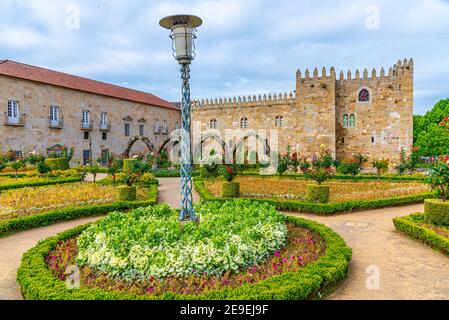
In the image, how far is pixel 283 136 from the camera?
2764cm

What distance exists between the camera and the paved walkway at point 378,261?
4.39 meters

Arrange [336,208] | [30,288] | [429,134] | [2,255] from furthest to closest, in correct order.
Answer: [429,134] < [336,208] < [2,255] < [30,288]

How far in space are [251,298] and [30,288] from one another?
2.73 m

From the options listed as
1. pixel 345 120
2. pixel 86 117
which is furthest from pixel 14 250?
pixel 345 120

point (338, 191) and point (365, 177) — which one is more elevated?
point (365, 177)

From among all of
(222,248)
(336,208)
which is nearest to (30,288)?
(222,248)

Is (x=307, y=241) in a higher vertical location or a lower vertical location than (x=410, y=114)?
lower

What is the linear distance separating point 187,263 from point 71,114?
24.5m

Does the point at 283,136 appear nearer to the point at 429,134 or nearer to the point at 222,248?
the point at 429,134

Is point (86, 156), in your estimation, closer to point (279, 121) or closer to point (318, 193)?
point (279, 121)

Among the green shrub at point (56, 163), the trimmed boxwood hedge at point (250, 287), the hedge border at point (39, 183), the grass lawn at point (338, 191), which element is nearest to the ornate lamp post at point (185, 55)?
the trimmed boxwood hedge at point (250, 287)

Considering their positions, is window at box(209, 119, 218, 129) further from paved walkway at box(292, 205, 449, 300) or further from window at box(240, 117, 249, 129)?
paved walkway at box(292, 205, 449, 300)

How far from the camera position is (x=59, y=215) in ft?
29.0

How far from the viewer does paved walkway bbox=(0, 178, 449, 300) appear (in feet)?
14.4
